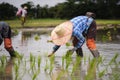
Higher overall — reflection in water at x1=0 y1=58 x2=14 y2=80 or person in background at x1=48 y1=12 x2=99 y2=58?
person in background at x1=48 y1=12 x2=99 y2=58

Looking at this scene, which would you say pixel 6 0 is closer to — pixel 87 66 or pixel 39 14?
pixel 39 14

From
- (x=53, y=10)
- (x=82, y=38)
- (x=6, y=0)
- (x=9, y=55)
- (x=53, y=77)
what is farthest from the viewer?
(x=53, y=10)

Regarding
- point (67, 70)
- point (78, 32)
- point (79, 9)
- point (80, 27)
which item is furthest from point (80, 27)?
point (79, 9)

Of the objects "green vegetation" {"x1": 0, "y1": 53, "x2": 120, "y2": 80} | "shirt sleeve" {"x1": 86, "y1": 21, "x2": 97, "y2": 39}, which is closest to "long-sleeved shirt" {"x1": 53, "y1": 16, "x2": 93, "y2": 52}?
"shirt sleeve" {"x1": 86, "y1": 21, "x2": 97, "y2": 39}

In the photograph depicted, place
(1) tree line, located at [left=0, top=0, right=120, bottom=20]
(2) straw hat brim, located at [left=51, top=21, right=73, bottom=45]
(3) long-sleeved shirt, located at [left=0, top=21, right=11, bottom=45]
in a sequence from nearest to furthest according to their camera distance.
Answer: (2) straw hat brim, located at [left=51, top=21, right=73, bottom=45], (3) long-sleeved shirt, located at [left=0, top=21, right=11, bottom=45], (1) tree line, located at [left=0, top=0, right=120, bottom=20]

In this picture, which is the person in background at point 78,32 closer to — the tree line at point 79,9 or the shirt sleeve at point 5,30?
the shirt sleeve at point 5,30

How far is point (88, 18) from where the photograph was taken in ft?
41.6

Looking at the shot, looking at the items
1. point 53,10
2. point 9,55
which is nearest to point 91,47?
point 9,55

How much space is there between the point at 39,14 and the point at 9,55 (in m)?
33.6

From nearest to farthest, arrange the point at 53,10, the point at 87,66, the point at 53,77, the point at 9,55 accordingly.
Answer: the point at 53,77
the point at 87,66
the point at 9,55
the point at 53,10

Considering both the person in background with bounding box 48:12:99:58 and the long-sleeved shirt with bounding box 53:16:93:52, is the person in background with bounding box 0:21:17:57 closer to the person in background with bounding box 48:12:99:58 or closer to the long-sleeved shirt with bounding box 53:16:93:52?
the person in background with bounding box 48:12:99:58

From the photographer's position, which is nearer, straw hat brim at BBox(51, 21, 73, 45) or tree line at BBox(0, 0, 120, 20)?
straw hat brim at BBox(51, 21, 73, 45)

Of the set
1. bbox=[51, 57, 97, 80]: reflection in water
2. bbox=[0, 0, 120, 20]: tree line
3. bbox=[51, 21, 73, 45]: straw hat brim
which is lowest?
bbox=[0, 0, 120, 20]: tree line

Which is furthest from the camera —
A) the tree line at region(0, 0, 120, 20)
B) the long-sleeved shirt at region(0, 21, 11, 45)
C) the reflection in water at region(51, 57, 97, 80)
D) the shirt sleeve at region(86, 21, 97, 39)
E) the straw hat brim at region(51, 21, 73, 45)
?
the tree line at region(0, 0, 120, 20)
